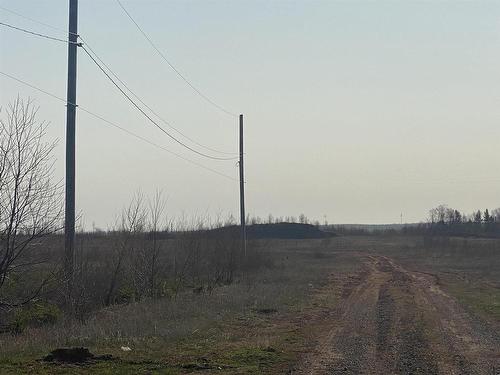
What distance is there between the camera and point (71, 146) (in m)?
16.1

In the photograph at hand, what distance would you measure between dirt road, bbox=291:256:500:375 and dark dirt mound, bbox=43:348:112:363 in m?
3.48


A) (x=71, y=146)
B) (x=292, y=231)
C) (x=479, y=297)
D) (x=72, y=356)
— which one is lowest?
(x=479, y=297)

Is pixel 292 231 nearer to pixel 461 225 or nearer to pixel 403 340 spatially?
pixel 461 225

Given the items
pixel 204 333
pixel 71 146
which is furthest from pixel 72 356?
pixel 71 146

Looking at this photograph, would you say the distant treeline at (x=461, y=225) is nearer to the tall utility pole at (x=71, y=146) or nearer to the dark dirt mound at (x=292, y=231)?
the dark dirt mound at (x=292, y=231)

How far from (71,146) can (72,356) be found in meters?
5.83

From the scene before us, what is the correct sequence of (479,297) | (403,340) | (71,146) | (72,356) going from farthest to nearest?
(479,297) < (71,146) < (403,340) < (72,356)

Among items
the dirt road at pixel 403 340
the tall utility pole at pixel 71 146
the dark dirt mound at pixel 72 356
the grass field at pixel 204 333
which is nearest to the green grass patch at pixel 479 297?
the grass field at pixel 204 333

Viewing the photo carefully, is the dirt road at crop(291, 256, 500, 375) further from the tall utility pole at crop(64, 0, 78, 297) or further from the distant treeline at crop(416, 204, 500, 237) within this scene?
the distant treeline at crop(416, 204, 500, 237)

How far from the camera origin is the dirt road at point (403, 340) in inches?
460

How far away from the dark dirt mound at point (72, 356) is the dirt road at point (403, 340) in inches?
137

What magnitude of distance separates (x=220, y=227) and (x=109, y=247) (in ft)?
38.0

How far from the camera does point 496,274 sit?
42.6 m

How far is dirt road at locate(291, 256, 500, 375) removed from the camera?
11.7 meters
